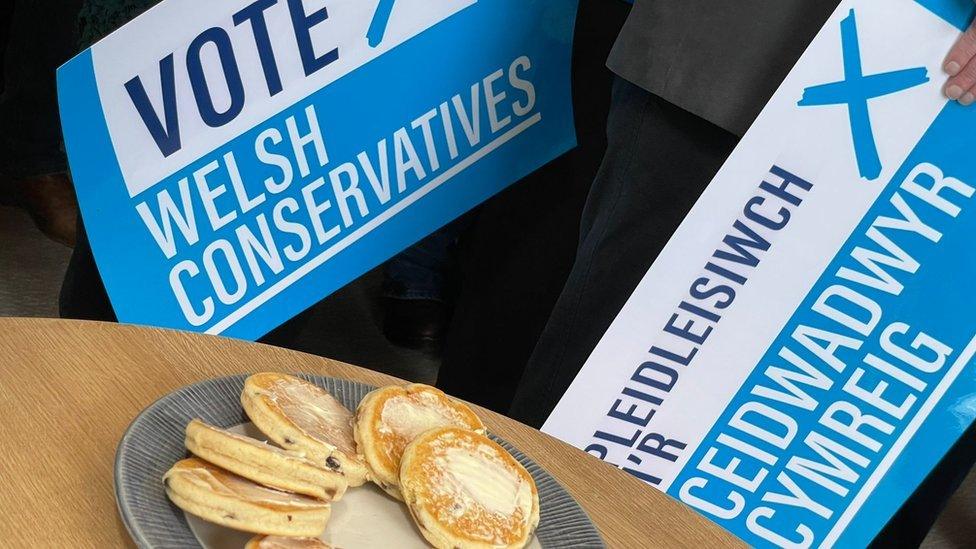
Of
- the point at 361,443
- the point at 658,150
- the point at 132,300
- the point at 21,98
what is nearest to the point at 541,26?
the point at 658,150

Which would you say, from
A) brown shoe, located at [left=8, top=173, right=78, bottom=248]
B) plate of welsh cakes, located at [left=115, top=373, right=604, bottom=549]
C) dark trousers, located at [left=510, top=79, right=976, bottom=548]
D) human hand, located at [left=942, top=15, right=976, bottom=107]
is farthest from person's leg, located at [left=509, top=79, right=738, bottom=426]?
brown shoe, located at [left=8, top=173, right=78, bottom=248]

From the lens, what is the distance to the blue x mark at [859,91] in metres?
1.07

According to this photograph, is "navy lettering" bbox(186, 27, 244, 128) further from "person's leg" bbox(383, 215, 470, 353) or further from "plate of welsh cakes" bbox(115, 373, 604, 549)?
"person's leg" bbox(383, 215, 470, 353)

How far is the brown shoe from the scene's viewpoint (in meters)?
2.33

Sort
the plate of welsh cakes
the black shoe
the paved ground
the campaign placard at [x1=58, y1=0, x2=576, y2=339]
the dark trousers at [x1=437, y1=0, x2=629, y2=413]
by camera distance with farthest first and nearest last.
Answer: the black shoe
the paved ground
the dark trousers at [x1=437, y1=0, x2=629, y2=413]
the campaign placard at [x1=58, y1=0, x2=576, y2=339]
the plate of welsh cakes

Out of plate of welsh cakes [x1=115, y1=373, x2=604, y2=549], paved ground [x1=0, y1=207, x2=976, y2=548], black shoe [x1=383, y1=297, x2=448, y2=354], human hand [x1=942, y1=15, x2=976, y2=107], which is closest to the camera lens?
plate of welsh cakes [x1=115, y1=373, x2=604, y2=549]

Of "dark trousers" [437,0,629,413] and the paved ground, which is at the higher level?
"dark trousers" [437,0,629,413]

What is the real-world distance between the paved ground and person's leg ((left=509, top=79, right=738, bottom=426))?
2.78ft

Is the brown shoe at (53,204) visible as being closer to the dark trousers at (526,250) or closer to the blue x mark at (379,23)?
the dark trousers at (526,250)

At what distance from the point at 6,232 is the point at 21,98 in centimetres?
30

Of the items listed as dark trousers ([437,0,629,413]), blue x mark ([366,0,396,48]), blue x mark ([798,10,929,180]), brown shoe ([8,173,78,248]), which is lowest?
brown shoe ([8,173,78,248])

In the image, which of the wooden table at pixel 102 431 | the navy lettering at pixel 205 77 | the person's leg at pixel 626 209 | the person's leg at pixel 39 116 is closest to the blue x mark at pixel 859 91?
the person's leg at pixel 626 209

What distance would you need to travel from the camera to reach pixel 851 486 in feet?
3.83

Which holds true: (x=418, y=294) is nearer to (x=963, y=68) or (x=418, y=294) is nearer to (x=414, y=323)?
(x=414, y=323)
